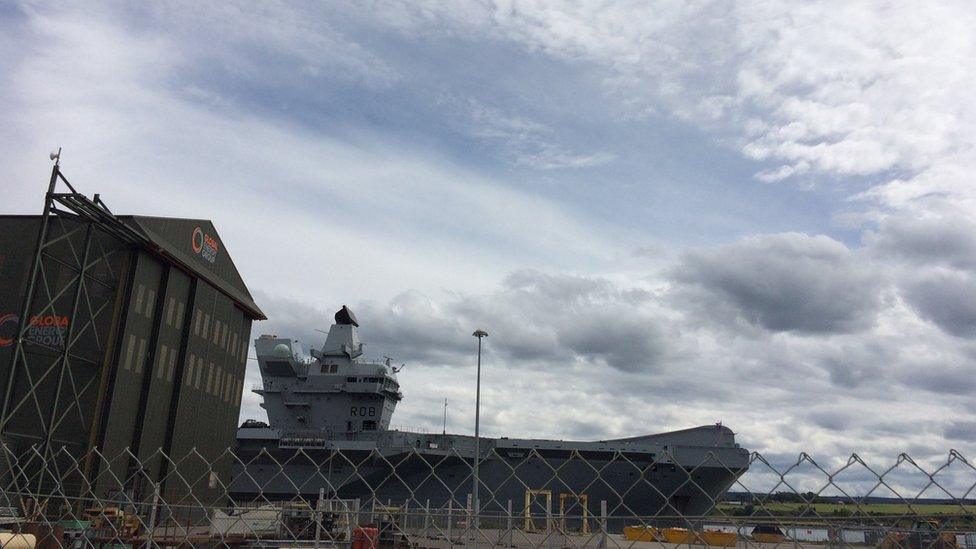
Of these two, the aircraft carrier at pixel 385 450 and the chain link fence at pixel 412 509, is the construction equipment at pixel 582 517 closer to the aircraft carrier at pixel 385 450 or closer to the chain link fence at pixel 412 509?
the chain link fence at pixel 412 509

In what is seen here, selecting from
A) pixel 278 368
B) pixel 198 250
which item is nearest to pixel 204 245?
pixel 198 250

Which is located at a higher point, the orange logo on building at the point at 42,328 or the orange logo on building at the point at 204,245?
the orange logo on building at the point at 204,245

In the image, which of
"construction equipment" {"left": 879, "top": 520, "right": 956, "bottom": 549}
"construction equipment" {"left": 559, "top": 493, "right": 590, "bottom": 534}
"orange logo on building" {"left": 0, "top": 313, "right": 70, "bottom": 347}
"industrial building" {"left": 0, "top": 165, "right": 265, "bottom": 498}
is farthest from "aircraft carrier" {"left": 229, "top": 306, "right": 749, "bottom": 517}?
"construction equipment" {"left": 879, "top": 520, "right": 956, "bottom": 549}

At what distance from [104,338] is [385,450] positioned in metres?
20.3

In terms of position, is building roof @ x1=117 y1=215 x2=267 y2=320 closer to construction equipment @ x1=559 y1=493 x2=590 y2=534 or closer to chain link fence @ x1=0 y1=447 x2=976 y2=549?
chain link fence @ x1=0 y1=447 x2=976 y2=549

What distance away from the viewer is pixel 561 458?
44594mm

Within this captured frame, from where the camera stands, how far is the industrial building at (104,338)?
83.6 ft

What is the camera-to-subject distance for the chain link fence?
5188 millimetres

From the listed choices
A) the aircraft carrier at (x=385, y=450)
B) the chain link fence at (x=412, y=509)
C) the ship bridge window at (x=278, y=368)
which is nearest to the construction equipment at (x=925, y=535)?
the chain link fence at (x=412, y=509)

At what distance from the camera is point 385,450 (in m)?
43.4

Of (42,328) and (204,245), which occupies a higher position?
(204,245)

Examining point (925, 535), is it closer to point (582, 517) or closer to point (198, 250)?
point (582, 517)

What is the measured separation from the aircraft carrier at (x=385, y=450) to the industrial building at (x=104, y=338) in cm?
1017

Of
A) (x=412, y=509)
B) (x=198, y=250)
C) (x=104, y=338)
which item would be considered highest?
(x=198, y=250)
